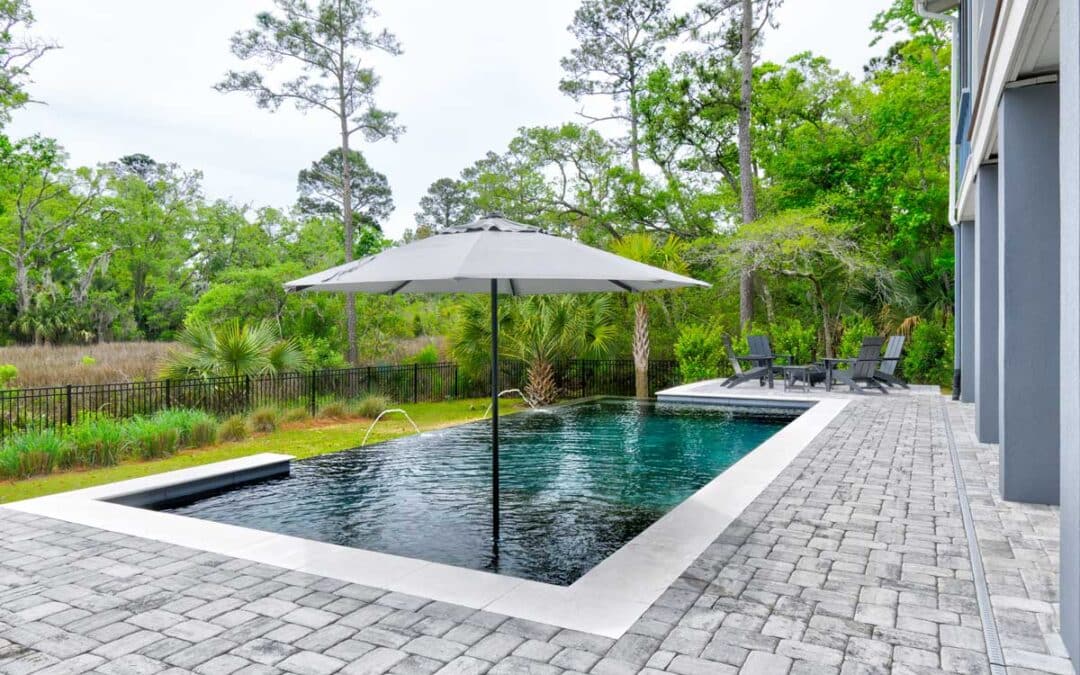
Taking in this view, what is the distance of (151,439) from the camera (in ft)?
27.9

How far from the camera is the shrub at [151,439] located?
8438 millimetres

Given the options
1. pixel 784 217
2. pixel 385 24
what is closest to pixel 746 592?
pixel 784 217

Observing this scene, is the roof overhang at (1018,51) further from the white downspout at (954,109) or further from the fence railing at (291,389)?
the fence railing at (291,389)

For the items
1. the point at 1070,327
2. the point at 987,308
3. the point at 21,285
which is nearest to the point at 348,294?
the point at 987,308

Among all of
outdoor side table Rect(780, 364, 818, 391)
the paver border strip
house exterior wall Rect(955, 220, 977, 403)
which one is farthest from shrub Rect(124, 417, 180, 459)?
house exterior wall Rect(955, 220, 977, 403)

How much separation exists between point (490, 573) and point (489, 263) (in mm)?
1800

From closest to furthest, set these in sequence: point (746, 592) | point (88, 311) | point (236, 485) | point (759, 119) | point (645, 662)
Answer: point (645, 662)
point (746, 592)
point (236, 485)
point (759, 119)
point (88, 311)

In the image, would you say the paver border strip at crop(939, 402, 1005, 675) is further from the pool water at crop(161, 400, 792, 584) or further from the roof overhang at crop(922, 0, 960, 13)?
the roof overhang at crop(922, 0, 960, 13)

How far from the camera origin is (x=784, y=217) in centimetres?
1595

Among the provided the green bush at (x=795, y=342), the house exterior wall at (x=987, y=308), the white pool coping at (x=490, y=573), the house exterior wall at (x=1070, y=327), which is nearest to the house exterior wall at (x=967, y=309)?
the house exterior wall at (x=987, y=308)

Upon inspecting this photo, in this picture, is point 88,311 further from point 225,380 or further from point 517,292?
point 517,292

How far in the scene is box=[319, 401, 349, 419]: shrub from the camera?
1211cm

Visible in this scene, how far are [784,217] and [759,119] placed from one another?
6618 mm

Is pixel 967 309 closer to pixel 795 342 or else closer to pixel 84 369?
pixel 795 342
